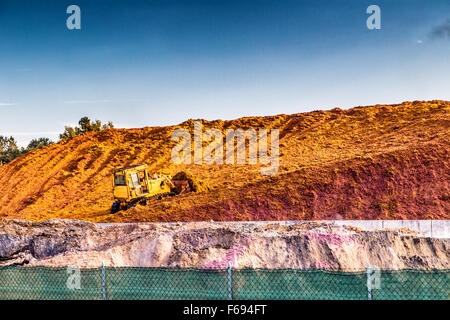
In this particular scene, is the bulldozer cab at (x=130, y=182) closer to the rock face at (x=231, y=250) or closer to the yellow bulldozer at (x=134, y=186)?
the yellow bulldozer at (x=134, y=186)

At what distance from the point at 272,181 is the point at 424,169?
33.0ft

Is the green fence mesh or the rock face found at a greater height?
the green fence mesh

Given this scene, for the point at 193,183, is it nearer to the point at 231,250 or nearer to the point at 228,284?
the point at 231,250

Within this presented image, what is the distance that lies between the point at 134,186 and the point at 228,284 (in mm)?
20638

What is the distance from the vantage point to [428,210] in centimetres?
2478

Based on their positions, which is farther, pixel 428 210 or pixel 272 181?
pixel 272 181

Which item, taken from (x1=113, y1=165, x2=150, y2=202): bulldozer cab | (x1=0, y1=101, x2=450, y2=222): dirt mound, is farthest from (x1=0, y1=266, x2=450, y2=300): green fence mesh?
(x1=113, y1=165, x2=150, y2=202): bulldozer cab

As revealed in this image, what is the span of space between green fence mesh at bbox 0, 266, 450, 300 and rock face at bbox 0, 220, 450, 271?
2397 millimetres

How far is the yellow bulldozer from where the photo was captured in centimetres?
2636

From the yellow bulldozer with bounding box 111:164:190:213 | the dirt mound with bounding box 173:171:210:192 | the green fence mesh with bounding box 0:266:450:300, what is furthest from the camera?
the dirt mound with bounding box 173:171:210:192

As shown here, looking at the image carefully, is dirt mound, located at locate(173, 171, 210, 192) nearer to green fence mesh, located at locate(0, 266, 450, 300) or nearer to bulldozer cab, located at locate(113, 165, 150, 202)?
bulldozer cab, located at locate(113, 165, 150, 202)

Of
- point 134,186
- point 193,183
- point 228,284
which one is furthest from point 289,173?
point 228,284
